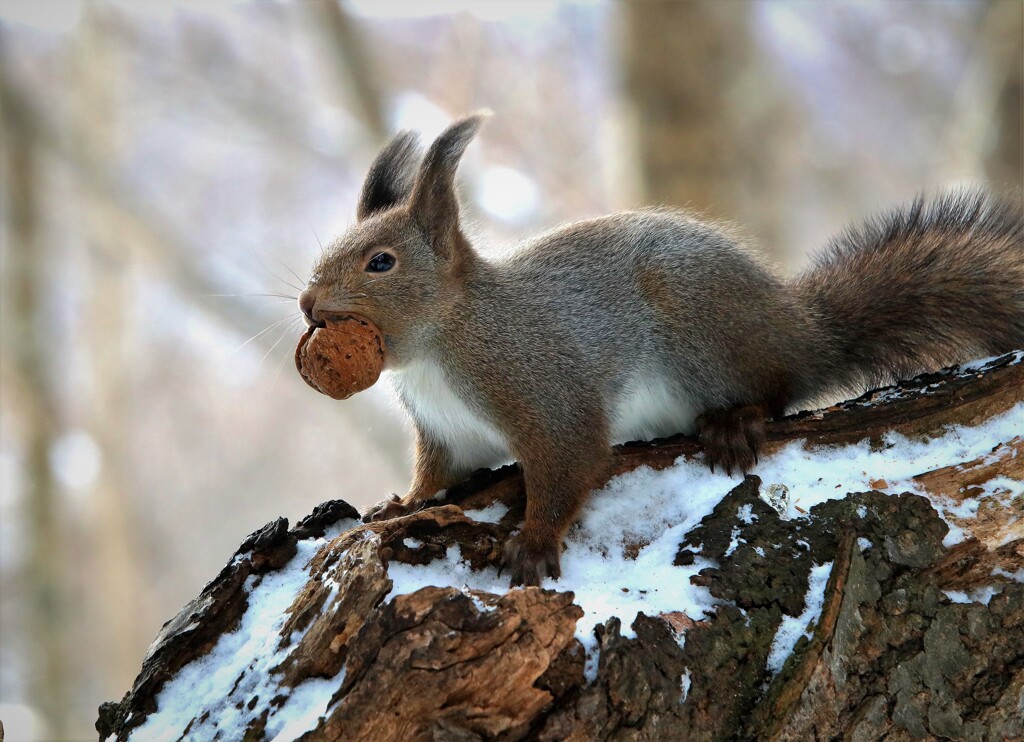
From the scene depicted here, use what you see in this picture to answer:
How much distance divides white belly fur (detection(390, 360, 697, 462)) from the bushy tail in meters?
0.41

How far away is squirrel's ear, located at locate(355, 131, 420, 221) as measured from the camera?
2.88 metres

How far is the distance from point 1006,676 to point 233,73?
351 inches

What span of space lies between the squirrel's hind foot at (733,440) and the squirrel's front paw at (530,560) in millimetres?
444

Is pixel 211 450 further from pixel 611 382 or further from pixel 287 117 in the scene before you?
pixel 611 382

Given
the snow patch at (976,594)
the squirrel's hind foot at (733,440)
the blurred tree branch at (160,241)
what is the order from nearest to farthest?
the snow patch at (976,594) < the squirrel's hind foot at (733,440) < the blurred tree branch at (160,241)

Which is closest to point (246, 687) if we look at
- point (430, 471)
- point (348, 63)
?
point (430, 471)

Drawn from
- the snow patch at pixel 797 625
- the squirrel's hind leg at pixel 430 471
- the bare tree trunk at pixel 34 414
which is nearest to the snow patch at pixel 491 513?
the squirrel's hind leg at pixel 430 471

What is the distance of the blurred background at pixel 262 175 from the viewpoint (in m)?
5.96

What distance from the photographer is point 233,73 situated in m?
9.21

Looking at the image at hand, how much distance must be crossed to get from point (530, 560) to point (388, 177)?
4.36ft

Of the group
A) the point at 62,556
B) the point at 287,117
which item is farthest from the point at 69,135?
the point at 62,556

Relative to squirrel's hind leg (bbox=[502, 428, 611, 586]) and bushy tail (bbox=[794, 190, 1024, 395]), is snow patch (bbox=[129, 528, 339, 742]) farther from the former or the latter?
bushy tail (bbox=[794, 190, 1024, 395])

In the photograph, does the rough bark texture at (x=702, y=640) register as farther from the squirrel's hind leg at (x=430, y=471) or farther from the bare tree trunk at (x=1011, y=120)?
the bare tree trunk at (x=1011, y=120)

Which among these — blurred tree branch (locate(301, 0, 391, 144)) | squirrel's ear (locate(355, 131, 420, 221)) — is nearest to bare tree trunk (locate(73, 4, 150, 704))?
blurred tree branch (locate(301, 0, 391, 144))
